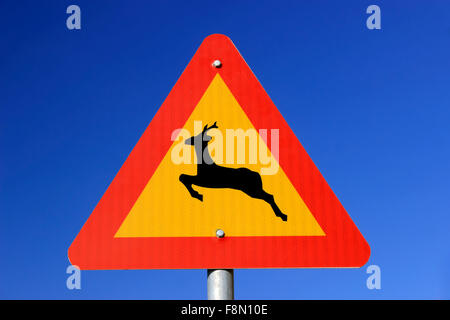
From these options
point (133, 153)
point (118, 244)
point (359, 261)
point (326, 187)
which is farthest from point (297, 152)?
point (118, 244)

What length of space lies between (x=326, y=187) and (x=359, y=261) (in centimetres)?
24

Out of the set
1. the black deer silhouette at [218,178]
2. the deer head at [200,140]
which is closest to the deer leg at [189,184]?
the black deer silhouette at [218,178]

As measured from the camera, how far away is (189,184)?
1573mm

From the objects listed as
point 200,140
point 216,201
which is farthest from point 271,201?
point 200,140

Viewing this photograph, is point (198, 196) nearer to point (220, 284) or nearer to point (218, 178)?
point (218, 178)

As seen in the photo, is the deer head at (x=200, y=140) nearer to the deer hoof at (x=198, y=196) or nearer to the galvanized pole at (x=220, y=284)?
the deer hoof at (x=198, y=196)

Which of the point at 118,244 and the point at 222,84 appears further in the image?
the point at 222,84

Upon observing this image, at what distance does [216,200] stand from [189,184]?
95mm

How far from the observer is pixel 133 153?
5.24ft

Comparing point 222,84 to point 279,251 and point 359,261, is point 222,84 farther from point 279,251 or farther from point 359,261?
point 359,261

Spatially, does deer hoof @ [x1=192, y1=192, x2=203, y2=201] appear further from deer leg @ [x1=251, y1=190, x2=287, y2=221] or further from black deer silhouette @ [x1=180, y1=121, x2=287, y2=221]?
deer leg @ [x1=251, y1=190, x2=287, y2=221]

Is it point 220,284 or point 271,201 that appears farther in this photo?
point 271,201
